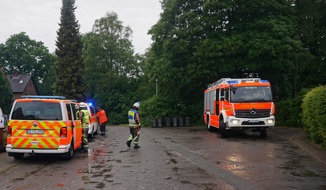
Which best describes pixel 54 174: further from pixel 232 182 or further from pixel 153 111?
pixel 153 111

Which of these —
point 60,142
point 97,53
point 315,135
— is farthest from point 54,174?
point 97,53

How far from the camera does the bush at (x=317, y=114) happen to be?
1316 cm

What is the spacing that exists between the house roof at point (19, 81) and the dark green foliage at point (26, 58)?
337 cm

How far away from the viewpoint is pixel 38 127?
10.8 meters

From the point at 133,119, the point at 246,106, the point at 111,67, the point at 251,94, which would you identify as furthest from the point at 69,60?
the point at 133,119

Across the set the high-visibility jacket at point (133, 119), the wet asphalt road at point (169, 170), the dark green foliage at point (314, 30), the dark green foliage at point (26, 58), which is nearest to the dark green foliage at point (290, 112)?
the dark green foliage at point (314, 30)

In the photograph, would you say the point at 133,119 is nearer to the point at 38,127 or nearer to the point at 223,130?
the point at 38,127

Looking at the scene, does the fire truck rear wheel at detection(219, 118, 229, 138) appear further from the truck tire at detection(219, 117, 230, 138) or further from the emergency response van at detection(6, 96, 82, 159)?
the emergency response van at detection(6, 96, 82, 159)

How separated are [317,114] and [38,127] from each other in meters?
9.72

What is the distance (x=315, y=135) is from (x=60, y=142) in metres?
10.0

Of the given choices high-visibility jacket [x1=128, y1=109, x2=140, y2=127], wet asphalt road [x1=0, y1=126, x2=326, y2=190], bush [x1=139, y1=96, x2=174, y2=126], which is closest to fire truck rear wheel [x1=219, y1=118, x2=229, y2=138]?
wet asphalt road [x1=0, y1=126, x2=326, y2=190]

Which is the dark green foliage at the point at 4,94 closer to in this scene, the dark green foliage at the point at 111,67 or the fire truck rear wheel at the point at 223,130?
the dark green foliage at the point at 111,67

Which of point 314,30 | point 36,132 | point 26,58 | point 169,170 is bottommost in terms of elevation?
point 169,170

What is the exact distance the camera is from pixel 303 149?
13938 mm
